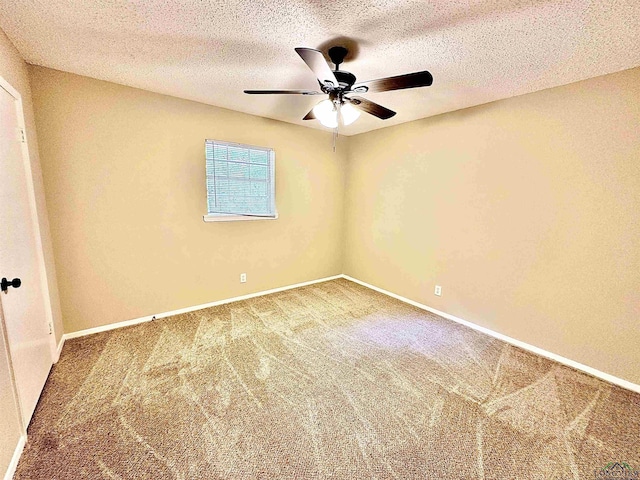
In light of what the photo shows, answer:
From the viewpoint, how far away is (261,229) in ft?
11.7

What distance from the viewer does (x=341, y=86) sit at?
1.79 m

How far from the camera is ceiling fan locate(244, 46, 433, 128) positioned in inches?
57.8

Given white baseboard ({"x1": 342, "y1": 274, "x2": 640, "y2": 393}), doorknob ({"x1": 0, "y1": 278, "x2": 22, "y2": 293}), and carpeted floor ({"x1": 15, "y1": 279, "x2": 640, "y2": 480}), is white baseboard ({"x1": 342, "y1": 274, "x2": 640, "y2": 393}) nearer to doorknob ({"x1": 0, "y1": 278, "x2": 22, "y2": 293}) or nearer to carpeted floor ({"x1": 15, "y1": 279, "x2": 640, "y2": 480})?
carpeted floor ({"x1": 15, "y1": 279, "x2": 640, "y2": 480})

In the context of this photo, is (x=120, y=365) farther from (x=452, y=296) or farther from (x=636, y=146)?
(x=636, y=146)

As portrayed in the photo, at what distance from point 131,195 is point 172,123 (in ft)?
2.79

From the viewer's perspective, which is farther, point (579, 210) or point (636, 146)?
point (579, 210)

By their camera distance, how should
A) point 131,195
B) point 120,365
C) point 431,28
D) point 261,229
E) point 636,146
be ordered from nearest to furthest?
point 431,28
point 636,146
point 120,365
point 131,195
point 261,229

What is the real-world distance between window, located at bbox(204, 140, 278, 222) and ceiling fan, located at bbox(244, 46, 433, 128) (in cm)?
128

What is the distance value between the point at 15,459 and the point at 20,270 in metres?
1.04

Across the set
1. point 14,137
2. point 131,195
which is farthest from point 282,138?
point 14,137

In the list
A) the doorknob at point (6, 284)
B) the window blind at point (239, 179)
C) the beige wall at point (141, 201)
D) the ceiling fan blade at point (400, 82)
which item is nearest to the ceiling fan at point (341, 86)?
the ceiling fan blade at point (400, 82)

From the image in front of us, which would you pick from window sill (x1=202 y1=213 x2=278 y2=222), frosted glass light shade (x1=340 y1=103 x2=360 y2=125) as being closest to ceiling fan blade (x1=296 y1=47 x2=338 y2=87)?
frosted glass light shade (x1=340 y1=103 x2=360 y2=125)

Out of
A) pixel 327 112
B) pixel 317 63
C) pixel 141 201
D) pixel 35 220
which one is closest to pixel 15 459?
pixel 35 220

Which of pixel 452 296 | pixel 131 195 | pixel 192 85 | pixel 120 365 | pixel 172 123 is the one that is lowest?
pixel 120 365
